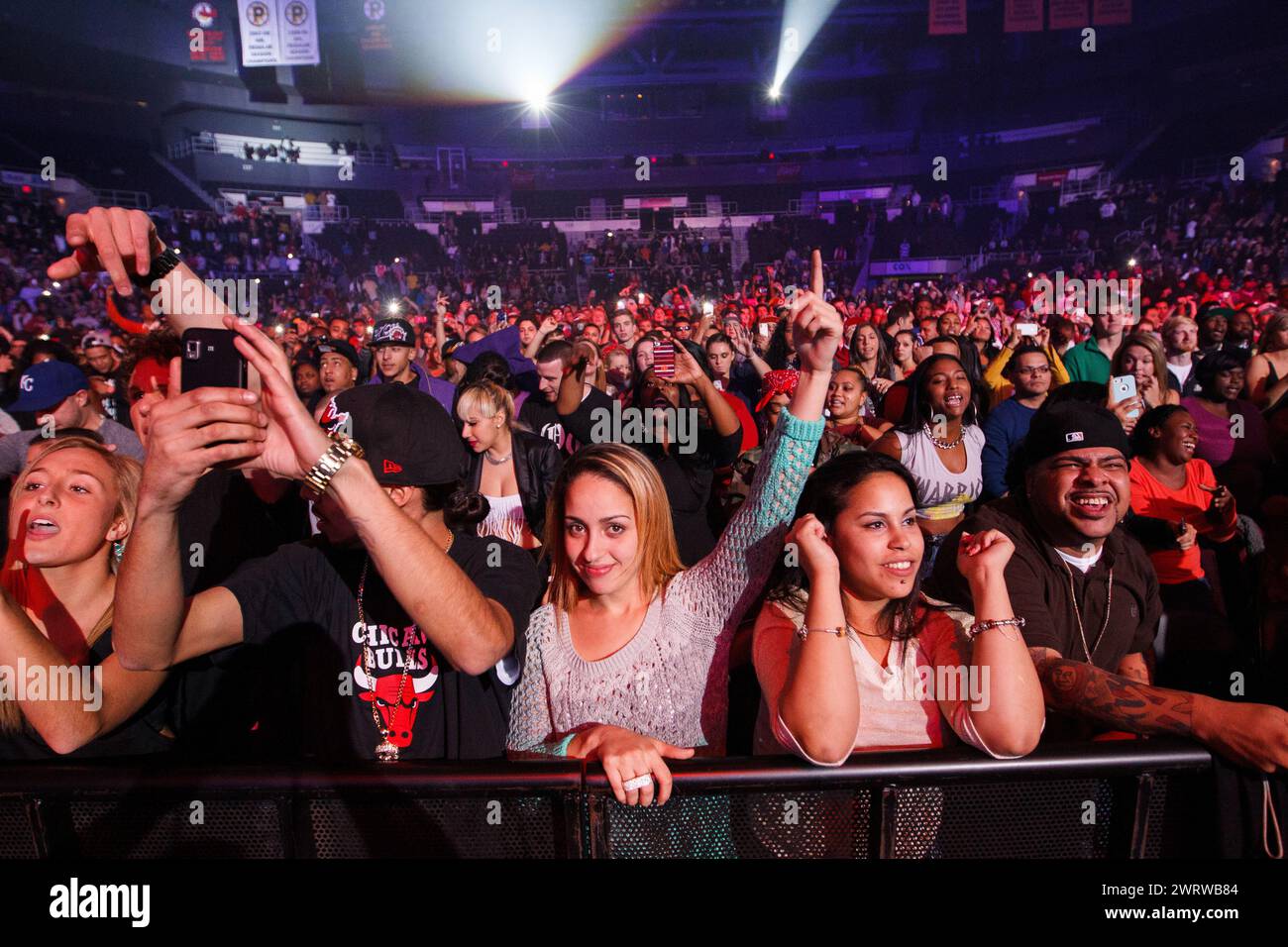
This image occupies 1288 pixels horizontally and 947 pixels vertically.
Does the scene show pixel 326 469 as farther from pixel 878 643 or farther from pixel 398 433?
pixel 878 643

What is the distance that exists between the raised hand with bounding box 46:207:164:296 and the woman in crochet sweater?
1.05m

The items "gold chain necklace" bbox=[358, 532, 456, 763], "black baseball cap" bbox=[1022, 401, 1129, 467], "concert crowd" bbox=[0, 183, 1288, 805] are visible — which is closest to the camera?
"concert crowd" bbox=[0, 183, 1288, 805]

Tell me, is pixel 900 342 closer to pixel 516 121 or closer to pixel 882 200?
pixel 882 200

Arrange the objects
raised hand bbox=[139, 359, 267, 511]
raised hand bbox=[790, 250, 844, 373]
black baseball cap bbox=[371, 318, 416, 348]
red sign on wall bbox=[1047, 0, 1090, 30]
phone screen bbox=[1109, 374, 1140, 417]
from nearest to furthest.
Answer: raised hand bbox=[139, 359, 267, 511] → raised hand bbox=[790, 250, 844, 373] → phone screen bbox=[1109, 374, 1140, 417] → black baseball cap bbox=[371, 318, 416, 348] → red sign on wall bbox=[1047, 0, 1090, 30]

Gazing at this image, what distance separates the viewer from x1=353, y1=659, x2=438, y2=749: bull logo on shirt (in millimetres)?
1879

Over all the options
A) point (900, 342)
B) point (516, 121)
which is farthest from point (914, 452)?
→ point (516, 121)

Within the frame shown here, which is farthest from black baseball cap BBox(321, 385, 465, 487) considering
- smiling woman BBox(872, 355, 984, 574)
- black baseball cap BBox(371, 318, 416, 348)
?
black baseball cap BBox(371, 318, 416, 348)

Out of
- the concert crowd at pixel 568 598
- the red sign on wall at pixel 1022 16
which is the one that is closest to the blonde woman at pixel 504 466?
the concert crowd at pixel 568 598

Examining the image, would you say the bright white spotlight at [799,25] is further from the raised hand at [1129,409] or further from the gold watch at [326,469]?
the gold watch at [326,469]

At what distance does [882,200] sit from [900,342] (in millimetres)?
23763

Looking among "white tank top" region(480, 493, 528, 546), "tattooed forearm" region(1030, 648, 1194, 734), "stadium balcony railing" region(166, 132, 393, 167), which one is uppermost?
"stadium balcony railing" region(166, 132, 393, 167)

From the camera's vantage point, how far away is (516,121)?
31.8 m

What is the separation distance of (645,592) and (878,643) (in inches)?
22.6

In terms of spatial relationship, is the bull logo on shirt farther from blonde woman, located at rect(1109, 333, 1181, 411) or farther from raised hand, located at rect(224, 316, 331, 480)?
blonde woman, located at rect(1109, 333, 1181, 411)
